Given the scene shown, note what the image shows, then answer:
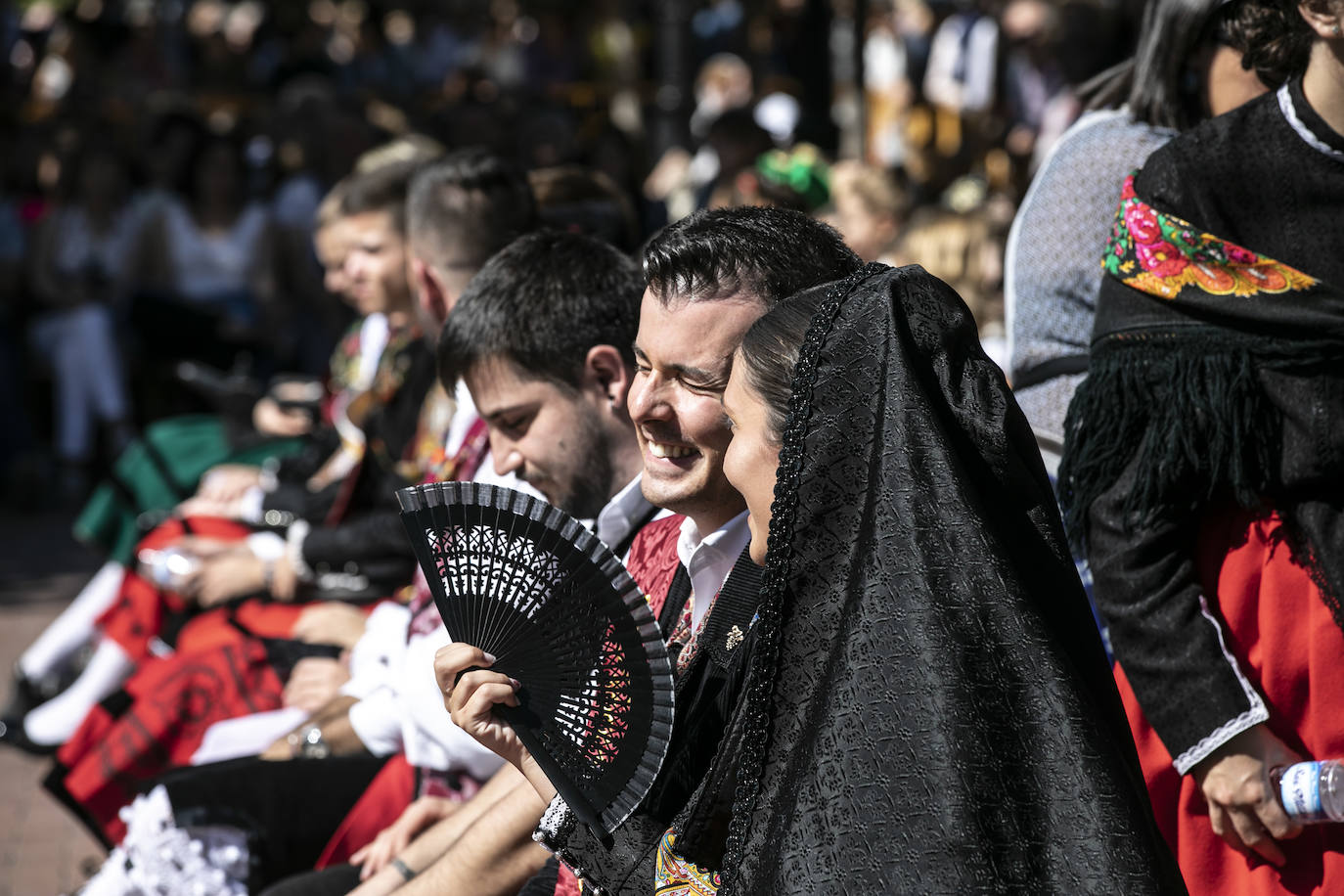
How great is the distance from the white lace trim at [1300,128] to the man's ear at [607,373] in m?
1.14

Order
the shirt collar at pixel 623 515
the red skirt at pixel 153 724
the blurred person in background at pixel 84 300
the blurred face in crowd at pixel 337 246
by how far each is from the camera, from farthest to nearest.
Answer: the blurred person in background at pixel 84 300 < the blurred face in crowd at pixel 337 246 < the red skirt at pixel 153 724 < the shirt collar at pixel 623 515

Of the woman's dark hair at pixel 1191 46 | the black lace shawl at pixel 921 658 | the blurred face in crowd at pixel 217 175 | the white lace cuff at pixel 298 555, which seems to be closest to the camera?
the black lace shawl at pixel 921 658

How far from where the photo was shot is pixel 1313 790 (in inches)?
80.4

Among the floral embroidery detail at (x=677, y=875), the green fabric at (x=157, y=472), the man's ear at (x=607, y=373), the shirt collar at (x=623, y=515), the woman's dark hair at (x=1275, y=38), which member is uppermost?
the woman's dark hair at (x=1275, y=38)

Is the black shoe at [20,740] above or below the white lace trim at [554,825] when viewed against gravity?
below

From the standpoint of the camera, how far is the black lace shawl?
1528 mm

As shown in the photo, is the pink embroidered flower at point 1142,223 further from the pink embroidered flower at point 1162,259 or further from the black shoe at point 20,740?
the black shoe at point 20,740

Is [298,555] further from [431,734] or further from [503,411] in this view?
[503,411]

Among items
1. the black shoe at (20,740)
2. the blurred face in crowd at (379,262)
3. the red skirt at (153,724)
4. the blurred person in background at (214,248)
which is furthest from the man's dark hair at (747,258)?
the blurred person in background at (214,248)

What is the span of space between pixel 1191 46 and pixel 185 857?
2320 mm

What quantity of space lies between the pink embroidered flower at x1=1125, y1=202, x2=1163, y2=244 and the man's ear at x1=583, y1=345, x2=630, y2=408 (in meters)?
0.91

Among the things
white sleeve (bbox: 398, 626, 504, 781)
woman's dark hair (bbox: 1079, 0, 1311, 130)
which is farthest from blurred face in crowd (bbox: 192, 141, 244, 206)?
woman's dark hair (bbox: 1079, 0, 1311, 130)

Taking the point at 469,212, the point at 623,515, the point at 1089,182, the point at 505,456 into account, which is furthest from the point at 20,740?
the point at 1089,182

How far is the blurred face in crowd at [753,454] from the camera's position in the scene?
1831 mm
